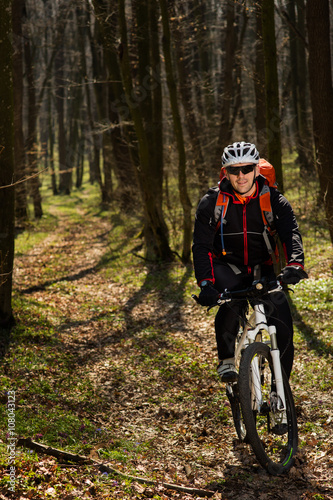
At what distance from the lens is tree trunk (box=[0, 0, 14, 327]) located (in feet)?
25.1

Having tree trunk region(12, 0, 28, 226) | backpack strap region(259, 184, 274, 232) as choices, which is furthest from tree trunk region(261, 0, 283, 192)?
tree trunk region(12, 0, 28, 226)

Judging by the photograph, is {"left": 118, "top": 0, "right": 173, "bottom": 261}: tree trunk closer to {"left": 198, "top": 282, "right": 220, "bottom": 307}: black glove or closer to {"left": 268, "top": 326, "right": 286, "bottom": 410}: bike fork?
{"left": 198, "top": 282, "right": 220, "bottom": 307}: black glove

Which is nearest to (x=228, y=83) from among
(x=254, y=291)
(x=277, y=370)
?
(x=254, y=291)

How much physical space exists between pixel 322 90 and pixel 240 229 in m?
5.12

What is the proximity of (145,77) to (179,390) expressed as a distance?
1028 centimetres

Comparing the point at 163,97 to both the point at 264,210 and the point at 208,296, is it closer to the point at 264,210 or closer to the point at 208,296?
the point at 264,210

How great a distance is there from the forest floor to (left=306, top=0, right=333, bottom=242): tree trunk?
7.48 ft

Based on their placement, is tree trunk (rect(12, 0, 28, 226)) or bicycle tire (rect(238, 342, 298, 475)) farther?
tree trunk (rect(12, 0, 28, 226))

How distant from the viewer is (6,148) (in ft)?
25.6

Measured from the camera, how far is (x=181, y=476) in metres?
4.63

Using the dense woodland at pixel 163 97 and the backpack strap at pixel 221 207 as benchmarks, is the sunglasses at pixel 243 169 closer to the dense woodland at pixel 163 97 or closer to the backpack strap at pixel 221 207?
the backpack strap at pixel 221 207

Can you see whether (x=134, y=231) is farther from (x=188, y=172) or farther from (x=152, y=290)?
(x=152, y=290)

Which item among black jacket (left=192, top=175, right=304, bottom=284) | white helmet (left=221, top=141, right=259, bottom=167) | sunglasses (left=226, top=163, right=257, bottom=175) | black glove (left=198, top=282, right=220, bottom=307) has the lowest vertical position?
black glove (left=198, top=282, right=220, bottom=307)

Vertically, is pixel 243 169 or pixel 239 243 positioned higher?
pixel 243 169
